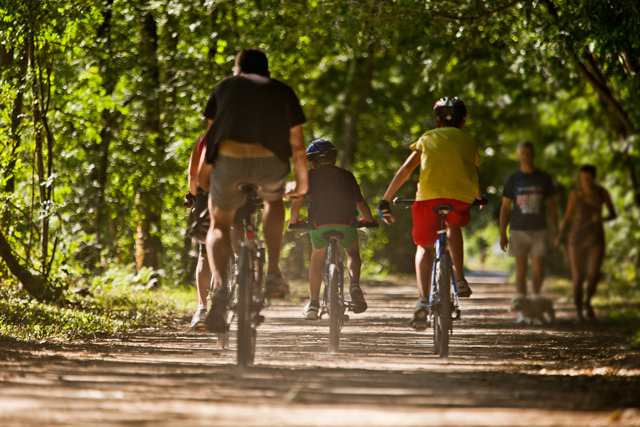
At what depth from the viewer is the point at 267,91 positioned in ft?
18.1

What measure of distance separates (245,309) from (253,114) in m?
1.36

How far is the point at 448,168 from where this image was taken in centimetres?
671

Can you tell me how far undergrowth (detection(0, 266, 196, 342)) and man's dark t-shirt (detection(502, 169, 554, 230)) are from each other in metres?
4.61

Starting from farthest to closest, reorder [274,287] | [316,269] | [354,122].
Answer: [354,122] → [316,269] → [274,287]

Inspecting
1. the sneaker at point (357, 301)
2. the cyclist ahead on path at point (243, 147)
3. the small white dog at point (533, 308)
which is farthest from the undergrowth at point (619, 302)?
the cyclist ahead on path at point (243, 147)

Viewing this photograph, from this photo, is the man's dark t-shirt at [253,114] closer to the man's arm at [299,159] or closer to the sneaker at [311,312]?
the man's arm at [299,159]

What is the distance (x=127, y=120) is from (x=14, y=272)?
5230 mm

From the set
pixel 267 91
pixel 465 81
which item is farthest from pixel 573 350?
pixel 465 81

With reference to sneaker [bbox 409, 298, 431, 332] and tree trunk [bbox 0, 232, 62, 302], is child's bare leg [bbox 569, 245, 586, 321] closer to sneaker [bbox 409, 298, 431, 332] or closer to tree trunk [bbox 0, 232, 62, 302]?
sneaker [bbox 409, 298, 431, 332]

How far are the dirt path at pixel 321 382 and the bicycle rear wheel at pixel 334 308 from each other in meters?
0.17

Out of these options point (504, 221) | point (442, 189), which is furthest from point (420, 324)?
point (504, 221)

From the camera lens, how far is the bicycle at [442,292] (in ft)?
20.6

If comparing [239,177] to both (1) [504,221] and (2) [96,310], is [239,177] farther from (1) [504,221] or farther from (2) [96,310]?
(1) [504,221]

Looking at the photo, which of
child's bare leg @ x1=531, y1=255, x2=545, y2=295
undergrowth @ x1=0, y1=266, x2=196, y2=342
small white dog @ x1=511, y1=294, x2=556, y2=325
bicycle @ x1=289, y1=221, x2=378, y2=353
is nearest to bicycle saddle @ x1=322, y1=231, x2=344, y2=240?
bicycle @ x1=289, y1=221, x2=378, y2=353
